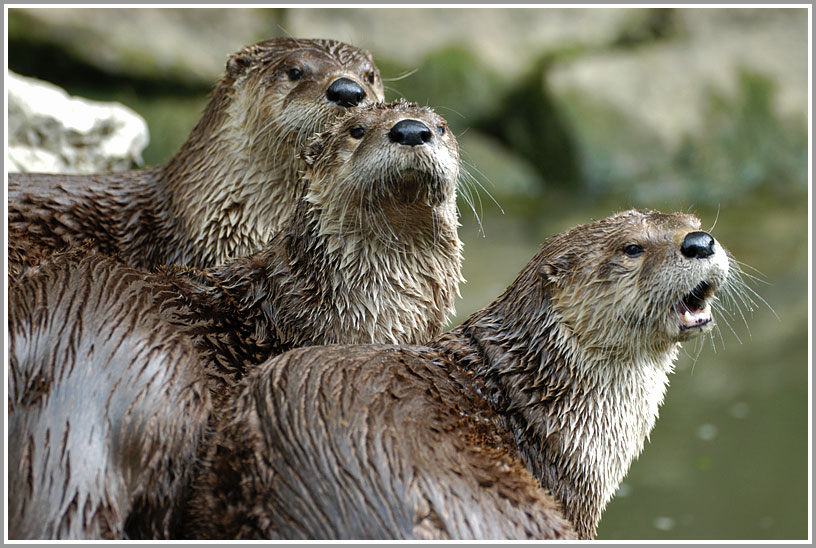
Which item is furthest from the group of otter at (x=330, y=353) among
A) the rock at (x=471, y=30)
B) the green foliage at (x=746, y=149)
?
the green foliage at (x=746, y=149)

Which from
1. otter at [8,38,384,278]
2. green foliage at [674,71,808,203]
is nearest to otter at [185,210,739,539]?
otter at [8,38,384,278]

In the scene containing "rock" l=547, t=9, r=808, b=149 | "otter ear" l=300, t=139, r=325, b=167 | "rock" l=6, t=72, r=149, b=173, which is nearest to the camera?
"otter ear" l=300, t=139, r=325, b=167

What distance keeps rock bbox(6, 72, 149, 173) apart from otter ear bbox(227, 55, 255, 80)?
4.64ft

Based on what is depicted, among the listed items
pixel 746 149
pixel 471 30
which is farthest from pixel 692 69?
pixel 471 30

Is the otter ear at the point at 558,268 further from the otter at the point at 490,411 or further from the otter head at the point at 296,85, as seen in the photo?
the otter head at the point at 296,85

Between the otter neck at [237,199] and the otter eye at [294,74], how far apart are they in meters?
0.20

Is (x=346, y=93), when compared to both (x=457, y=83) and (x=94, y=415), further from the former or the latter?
(x=457, y=83)

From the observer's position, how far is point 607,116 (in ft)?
31.2

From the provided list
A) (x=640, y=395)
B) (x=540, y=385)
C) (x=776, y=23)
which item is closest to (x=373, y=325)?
(x=540, y=385)

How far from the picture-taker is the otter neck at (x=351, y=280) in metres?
2.85

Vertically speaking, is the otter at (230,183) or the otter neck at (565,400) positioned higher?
the otter at (230,183)

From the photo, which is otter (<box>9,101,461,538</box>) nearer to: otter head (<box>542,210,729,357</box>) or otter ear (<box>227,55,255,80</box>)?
otter head (<box>542,210,729,357</box>)

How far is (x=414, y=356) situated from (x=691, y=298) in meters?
0.76

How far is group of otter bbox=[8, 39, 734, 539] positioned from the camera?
2105 mm
